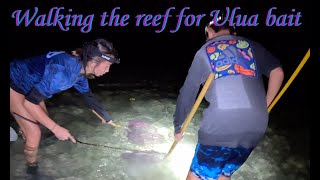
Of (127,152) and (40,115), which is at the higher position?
(40,115)

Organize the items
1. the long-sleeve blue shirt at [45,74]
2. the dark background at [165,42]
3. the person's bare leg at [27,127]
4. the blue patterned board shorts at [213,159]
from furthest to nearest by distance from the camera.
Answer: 1. the dark background at [165,42]
2. the person's bare leg at [27,127]
3. the long-sleeve blue shirt at [45,74]
4. the blue patterned board shorts at [213,159]

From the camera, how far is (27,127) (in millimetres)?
3811

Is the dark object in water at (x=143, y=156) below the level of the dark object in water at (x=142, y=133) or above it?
below

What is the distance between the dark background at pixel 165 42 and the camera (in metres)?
Result: 8.08

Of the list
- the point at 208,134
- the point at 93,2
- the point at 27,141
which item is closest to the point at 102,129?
the point at 27,141

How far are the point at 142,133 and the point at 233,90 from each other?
3049 mm

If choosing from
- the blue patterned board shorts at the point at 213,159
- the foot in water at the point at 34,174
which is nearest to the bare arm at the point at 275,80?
the blue patterned board shorts at the point at 213,159

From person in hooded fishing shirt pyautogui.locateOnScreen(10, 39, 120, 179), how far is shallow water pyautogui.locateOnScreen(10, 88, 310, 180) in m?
0.90

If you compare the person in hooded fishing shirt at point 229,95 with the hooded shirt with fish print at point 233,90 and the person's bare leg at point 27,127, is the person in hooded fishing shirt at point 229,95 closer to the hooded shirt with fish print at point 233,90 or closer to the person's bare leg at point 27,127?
the hooded shirt with fish print at point 233,90

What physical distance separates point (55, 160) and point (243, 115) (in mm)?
3049

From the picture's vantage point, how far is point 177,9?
20.8m

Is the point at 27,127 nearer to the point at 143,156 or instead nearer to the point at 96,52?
the point at 96,52

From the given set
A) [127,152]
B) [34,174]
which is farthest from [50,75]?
[127,152]

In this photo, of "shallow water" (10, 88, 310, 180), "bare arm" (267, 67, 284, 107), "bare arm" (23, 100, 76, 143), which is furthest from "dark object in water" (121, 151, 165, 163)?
"bare arm" (267, 67, 284, 107)
